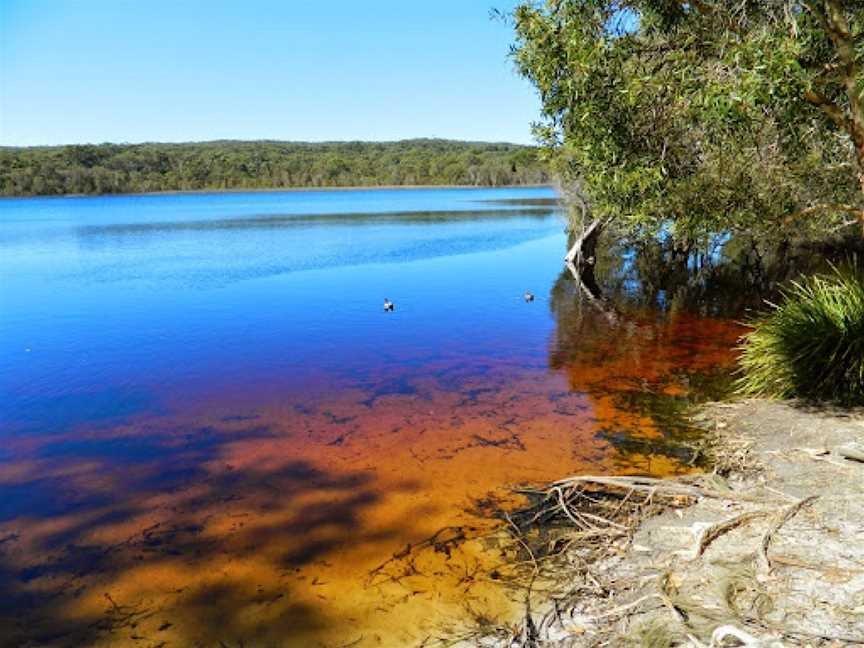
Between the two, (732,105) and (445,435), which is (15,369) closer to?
(445,435)

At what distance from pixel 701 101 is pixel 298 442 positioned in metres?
6.84

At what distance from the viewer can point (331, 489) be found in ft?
25.3

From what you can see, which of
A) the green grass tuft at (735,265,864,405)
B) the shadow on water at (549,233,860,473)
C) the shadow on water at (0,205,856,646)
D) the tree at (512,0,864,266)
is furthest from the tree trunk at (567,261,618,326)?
the tree at (512,0,864,266)

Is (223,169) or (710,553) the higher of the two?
(223,169)

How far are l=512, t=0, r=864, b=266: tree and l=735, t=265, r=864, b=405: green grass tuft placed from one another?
1.57 meters

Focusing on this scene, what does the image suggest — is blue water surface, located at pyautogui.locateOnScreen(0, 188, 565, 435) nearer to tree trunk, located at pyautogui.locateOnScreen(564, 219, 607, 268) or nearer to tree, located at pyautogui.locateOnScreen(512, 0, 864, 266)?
tree trunk, located at pyautogui.locateOnScreen(564, 219, 607, 268)

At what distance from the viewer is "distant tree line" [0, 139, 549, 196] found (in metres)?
109

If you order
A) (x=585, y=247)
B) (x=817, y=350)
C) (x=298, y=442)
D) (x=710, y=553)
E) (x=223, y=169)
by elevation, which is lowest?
(x=298, y=442)

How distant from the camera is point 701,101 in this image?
629 cm

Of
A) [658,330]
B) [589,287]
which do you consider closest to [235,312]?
[589,287]

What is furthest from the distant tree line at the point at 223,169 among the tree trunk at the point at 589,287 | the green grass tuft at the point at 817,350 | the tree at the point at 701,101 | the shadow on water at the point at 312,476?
the tree at the point at 701,101

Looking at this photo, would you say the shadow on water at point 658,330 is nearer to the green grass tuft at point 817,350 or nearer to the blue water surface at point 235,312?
the green grass tuft at point 817,350

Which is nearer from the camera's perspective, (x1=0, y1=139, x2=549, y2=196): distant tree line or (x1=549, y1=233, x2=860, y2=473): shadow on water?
(x1=549, y1=233, x2=860, y2=473): shadow on water

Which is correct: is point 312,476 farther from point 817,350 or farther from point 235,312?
point 235,312
